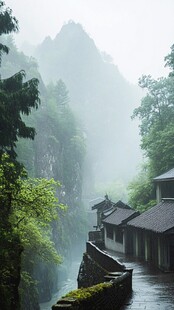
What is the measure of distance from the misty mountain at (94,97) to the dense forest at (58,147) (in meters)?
0.51

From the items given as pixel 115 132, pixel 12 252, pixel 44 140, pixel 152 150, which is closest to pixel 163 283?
pixel 12 252

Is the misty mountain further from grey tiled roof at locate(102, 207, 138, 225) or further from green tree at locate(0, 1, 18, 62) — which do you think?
green tree at locate(0, 1, 18, 62)

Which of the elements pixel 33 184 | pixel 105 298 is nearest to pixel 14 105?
pixel 33 184

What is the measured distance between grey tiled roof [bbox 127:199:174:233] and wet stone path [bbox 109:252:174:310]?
289 cm

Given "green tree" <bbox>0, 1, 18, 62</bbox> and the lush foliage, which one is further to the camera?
the lush foliage

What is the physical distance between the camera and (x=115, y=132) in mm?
184375

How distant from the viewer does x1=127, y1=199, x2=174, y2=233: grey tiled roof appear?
2508cm

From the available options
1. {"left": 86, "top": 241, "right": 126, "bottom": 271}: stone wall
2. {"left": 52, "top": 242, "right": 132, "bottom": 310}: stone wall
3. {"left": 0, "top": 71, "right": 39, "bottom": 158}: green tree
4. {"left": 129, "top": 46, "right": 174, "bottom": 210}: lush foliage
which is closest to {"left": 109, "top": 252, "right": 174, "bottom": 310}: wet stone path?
{"left": 52, "top": 242, "right": 132, "bottom": 310}: stone wall

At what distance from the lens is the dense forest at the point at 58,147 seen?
1961cm

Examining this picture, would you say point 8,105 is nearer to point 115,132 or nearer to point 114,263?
point 114,263

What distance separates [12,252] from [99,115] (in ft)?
523

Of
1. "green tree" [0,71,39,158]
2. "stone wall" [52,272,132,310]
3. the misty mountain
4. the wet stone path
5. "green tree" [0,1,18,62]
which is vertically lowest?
the wet stone path

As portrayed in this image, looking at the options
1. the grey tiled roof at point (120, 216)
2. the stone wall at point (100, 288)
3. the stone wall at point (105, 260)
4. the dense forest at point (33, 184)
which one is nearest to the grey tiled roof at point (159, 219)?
the grey tiled roof at point (120, 216)

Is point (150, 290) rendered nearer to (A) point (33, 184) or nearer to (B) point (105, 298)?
(B) point (105, 298)
